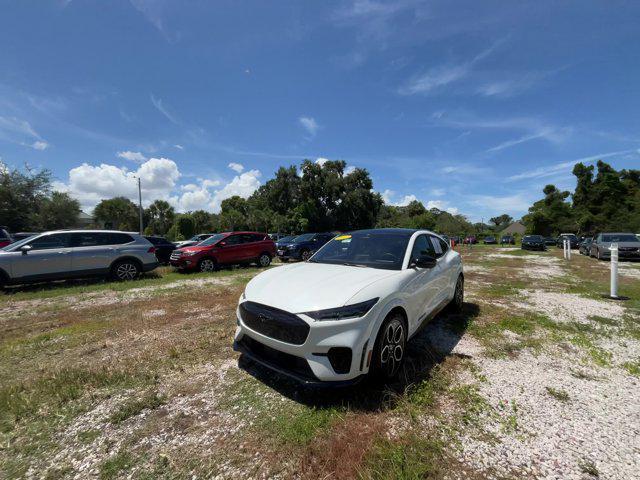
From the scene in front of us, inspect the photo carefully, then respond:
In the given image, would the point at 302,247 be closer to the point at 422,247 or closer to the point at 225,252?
the point at 225,252

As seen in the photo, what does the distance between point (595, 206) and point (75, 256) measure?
64.1m

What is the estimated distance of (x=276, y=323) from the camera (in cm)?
267

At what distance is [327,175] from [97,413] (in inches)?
1705

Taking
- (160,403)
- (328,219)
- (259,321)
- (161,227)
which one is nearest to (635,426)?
(259,321)

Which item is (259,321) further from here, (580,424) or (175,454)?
(580,424)

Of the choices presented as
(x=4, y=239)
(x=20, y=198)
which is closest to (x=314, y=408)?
(x=4, y=239)

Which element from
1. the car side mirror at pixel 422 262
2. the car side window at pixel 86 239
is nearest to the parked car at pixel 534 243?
the car side mirror at pixel 422 262

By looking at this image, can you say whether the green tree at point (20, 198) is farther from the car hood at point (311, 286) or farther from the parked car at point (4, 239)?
the car hood at point (311, 286)

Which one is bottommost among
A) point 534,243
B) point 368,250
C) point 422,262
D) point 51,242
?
point 534,243

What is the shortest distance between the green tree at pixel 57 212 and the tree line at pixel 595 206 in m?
68.4

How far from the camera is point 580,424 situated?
7.91 ft

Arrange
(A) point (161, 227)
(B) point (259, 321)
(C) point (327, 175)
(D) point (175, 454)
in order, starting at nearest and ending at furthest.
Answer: (D) point (175, 454) → (B) point (259, 321) → (C) point (327, 175) → (A) point (161, 227)

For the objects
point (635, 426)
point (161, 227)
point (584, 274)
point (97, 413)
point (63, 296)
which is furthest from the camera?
point (161, 227)

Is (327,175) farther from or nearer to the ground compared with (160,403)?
farther from the ground
